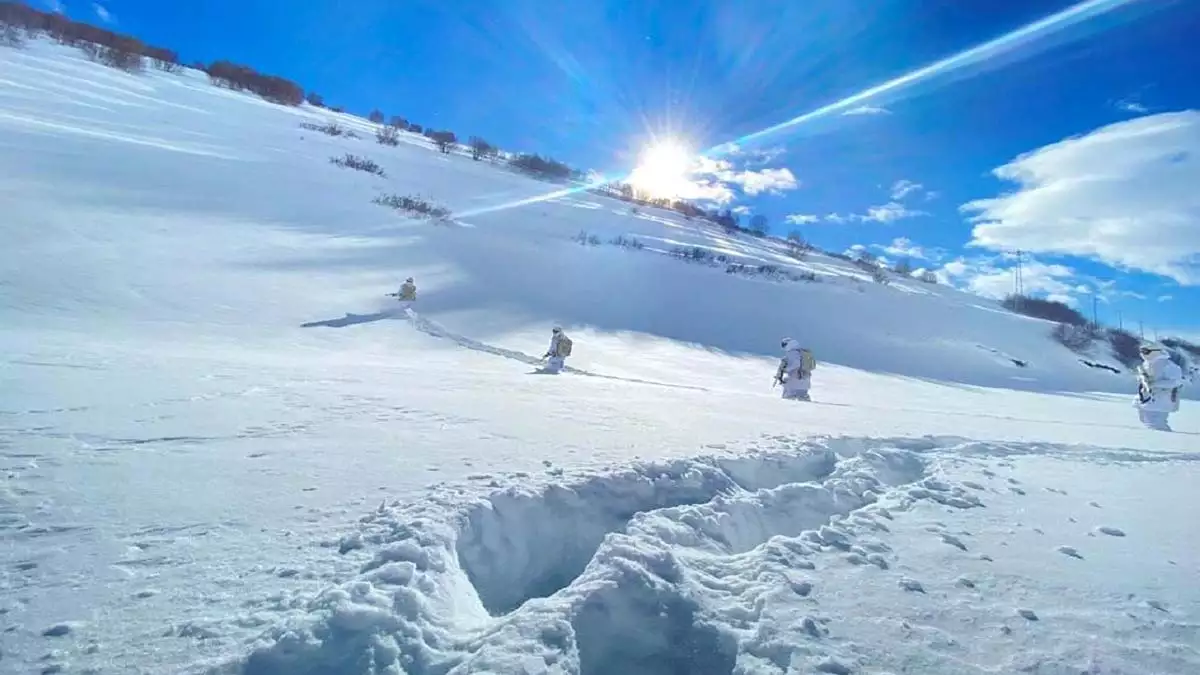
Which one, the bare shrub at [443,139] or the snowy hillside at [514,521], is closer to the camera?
the snowy hillside at [514,521]

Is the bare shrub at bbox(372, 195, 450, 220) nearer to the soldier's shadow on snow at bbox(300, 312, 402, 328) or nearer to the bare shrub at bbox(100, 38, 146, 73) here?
the soldier's shadow on snow at bbox(300, 312, 402, 328)

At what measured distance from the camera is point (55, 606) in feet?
7.32

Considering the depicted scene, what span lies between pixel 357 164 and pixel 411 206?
7.28 metres

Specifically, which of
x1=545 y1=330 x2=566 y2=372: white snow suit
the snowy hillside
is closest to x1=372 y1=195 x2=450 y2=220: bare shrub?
the snowy hillside

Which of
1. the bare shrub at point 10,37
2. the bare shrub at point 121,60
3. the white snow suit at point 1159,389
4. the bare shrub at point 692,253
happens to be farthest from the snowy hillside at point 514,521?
the bare shrub at point 121,60

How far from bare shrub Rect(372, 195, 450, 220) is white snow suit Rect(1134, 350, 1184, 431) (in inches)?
982

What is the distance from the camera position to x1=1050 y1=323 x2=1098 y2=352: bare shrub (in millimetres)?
33312

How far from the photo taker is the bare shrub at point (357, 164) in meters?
33.1

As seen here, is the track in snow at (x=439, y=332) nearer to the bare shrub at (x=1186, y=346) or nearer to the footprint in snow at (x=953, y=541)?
the footprint in snow at (x=953, y=541)

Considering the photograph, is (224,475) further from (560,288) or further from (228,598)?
(560,288)

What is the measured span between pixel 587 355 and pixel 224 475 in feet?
42.2

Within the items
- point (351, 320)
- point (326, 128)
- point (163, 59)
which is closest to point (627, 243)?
point (351, 320)

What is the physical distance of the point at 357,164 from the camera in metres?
33.8

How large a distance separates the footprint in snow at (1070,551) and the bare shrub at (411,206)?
2729 centimetres
